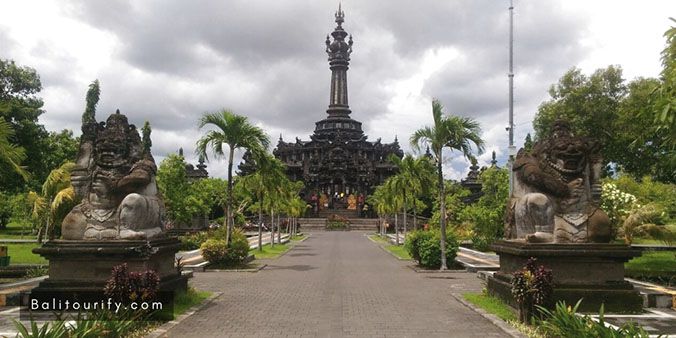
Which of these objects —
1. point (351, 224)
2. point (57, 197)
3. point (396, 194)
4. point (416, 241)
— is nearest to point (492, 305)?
point (416, 241)

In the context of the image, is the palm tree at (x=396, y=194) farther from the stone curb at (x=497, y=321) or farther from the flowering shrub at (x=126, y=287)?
the flowering shrub at (x=126, y=287)

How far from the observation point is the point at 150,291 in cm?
891

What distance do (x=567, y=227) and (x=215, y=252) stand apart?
1278 cm

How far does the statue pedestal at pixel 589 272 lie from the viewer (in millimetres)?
10188

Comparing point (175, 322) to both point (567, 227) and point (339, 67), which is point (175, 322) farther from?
point (339, 67)

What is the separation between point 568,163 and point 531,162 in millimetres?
A: 699

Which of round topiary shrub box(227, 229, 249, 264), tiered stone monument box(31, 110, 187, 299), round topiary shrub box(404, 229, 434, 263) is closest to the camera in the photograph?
tiered stone monument box(31, 110, 187, 299)

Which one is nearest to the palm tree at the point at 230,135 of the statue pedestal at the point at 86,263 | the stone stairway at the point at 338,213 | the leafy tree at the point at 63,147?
the statue pedestal at the point at 86,263

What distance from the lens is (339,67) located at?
94.4 meters

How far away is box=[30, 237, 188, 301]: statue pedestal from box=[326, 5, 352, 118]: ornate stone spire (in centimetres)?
8534

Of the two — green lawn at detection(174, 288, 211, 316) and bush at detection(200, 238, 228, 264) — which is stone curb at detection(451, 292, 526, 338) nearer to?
green lawn at detection(174, 288, 211, 316)

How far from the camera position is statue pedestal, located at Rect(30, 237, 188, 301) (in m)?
Result: 10.1

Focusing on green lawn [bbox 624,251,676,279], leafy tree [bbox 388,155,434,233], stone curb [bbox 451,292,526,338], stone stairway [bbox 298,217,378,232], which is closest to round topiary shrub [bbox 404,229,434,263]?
leafy tree [bbox 388,155,434,233]

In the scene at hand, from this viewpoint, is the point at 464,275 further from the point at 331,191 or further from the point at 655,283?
the point at 331,191
